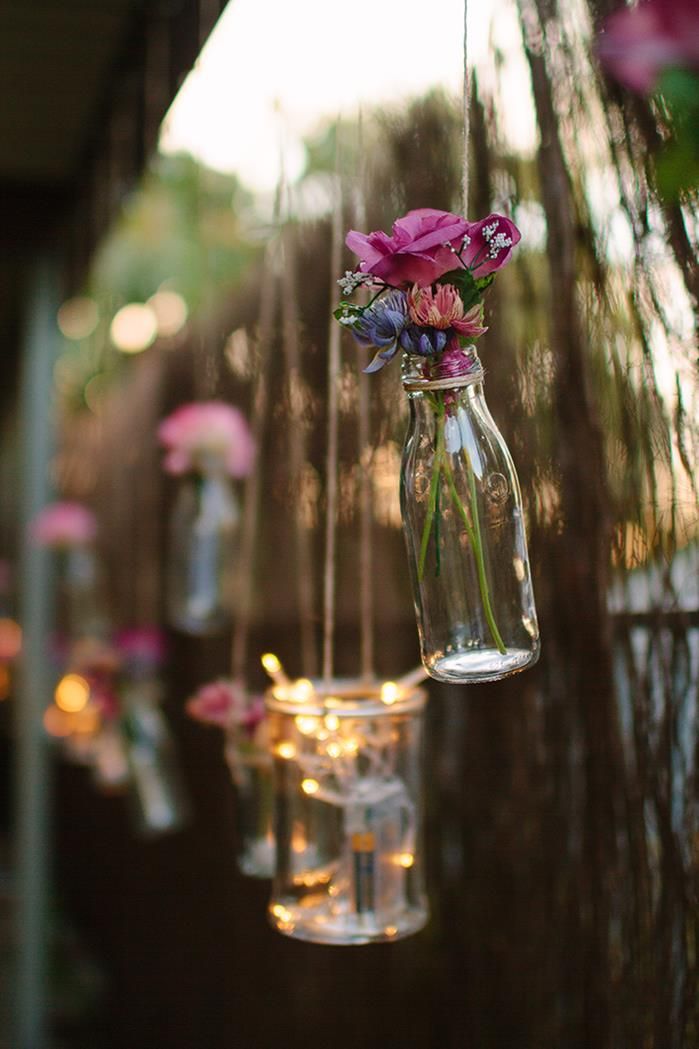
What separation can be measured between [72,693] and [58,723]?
0.22 m

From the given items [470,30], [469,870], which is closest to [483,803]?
[469,870]

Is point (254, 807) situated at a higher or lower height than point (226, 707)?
lower

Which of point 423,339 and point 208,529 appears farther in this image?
point 208,529

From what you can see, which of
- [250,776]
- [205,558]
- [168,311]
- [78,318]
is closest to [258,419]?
[205,558]

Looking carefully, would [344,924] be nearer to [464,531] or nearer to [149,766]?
[464,531]

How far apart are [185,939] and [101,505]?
1789 millimetres

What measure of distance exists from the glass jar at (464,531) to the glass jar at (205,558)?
49.8 inches

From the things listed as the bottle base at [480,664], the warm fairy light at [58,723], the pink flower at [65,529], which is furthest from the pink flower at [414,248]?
the pink flower at [65,529]

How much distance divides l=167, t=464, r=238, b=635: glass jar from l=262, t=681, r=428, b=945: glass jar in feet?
3.37

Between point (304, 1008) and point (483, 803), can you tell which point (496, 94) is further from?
point (304, 1008)

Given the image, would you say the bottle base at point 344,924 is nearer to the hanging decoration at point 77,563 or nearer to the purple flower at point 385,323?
the purple flower at point 385,323

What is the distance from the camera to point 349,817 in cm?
109

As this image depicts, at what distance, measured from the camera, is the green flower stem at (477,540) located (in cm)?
87

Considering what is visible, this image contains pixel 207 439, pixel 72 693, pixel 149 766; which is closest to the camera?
pixel 207 439
